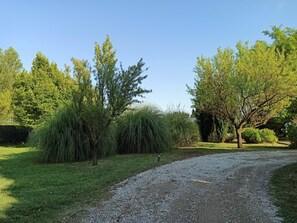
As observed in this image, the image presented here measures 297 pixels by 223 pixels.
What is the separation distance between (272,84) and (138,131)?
20.3 ft

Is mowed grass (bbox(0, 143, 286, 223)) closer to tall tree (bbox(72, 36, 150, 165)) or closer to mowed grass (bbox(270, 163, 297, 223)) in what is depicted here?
tall tree (bbox(72, 36, 150, 165))

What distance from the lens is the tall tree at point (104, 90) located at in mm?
8914

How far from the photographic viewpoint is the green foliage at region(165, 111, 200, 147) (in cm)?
1460

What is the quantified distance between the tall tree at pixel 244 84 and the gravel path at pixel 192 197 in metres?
6.20

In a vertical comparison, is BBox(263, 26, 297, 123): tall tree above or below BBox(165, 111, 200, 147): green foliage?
above

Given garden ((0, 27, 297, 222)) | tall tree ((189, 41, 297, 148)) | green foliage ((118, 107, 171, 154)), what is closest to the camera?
garden ((0, 27, 297, 222))

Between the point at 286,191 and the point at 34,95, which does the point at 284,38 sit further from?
the point at 286,191

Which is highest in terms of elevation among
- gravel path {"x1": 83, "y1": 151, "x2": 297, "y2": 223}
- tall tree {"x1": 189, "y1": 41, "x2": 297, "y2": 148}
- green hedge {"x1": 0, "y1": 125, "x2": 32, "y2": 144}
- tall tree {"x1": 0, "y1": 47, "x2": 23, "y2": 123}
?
tall tree {"x1": 0, "y1": 47, "x2": 23, "y2": 123}

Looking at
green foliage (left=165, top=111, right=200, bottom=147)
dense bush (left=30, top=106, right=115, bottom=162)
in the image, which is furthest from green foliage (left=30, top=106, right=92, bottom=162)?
green foliage (left=165, top=111, right=200, bottom=147)

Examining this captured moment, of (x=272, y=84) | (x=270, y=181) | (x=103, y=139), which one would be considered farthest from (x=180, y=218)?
(x=272, y=84)

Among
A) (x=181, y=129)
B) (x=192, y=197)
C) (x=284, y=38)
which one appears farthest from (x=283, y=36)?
(x=192, y=197)

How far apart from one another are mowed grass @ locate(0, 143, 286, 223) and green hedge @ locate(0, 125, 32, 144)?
42.8 feet

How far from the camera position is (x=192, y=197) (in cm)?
523

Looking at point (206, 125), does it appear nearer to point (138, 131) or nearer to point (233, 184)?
point (138, 131)
